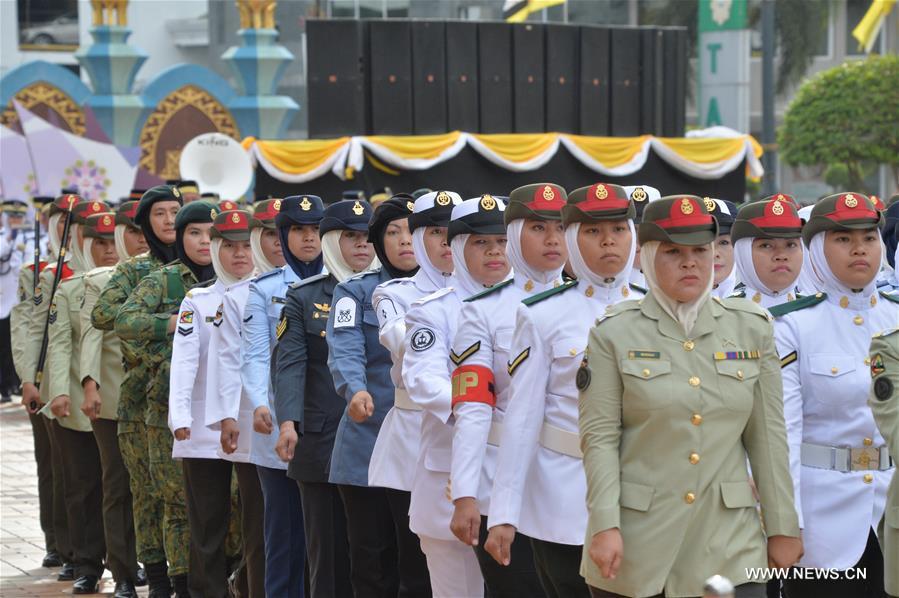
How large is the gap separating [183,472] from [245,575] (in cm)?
63

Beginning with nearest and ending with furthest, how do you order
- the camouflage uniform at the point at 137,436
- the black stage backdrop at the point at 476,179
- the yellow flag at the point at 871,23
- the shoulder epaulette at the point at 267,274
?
the shoulder epaulette at the point at 267,274, the camouflage uniform at the point at 137,436, the black stage backdrop at the point at 476,179, the yellow flag at the point at 871,23

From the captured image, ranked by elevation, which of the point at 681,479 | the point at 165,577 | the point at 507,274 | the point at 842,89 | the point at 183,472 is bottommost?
the point at 165,577

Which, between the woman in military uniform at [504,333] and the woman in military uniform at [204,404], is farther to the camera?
the woman in military uniform at [204,404]

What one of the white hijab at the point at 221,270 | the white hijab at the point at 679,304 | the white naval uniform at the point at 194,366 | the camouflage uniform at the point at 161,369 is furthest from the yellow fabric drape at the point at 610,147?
the white hijab at the point at 679,304

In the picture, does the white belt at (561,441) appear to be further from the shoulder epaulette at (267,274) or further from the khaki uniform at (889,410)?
the shoulder epaulette at (267,274)

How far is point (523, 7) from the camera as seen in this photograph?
1170 inches

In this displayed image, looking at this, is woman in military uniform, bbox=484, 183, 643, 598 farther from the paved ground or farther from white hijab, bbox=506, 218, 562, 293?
the paved ground

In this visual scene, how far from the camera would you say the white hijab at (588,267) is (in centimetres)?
498

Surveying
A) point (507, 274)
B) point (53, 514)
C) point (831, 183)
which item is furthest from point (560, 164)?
point (831, 183)

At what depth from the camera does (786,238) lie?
20.5 feet

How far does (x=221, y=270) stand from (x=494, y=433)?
295 cm

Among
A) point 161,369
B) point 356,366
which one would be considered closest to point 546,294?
point 356,366

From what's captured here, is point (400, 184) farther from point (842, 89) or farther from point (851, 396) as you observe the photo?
point (842, 89)

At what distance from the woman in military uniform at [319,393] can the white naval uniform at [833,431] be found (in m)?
2.36
